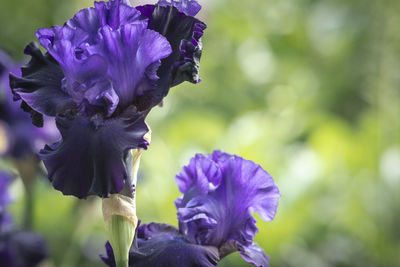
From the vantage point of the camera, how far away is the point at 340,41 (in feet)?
6.34

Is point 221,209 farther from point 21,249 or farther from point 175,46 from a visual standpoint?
point 21,249

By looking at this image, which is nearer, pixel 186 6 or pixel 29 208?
pixel 186 6

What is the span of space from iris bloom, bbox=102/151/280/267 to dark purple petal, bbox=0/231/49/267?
10.8 inches

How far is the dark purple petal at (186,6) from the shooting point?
0.38 metres

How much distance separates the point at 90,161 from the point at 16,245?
0.37 m

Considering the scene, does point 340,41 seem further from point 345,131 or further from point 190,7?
point 190,7

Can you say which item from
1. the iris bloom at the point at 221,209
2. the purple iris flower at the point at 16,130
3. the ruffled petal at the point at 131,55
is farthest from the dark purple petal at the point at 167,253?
the purple iris flower at the point at 16,130

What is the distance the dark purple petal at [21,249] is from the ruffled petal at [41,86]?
318 millimetres

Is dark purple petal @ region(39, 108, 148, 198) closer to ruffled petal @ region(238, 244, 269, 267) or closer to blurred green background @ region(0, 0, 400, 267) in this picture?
ruffled petal @ region(238, 244, 269, 267)

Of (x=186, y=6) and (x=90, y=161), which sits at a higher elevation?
(x=186, y=6)

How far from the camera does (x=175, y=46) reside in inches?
14.6

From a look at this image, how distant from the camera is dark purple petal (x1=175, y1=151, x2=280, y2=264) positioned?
0.40m

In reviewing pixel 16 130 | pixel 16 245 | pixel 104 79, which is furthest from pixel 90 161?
pixel 16 130

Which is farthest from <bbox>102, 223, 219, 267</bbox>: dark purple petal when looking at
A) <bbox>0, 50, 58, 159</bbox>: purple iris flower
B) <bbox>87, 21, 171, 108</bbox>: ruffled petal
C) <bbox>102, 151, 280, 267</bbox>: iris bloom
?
<bbox>0, 50, 58, 159</bbox>: purple iris flower
